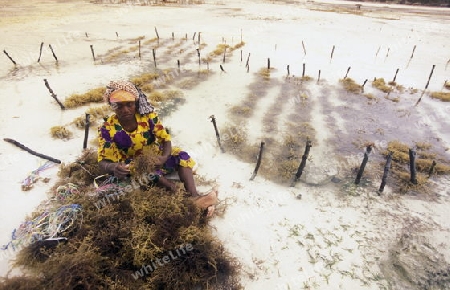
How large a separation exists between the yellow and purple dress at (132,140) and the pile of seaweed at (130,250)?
1.26ft

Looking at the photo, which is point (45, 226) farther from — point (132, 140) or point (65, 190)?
point (132, 140)

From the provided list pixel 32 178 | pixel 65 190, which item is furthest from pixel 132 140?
pixel 32 178

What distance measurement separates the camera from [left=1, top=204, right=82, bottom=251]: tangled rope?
2785 mm

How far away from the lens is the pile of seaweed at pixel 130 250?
2338 mm

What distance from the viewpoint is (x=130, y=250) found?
8.70 ft

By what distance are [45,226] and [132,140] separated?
1.26m

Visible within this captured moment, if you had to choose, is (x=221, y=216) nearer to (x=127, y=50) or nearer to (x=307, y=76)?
(x=307, y=76)

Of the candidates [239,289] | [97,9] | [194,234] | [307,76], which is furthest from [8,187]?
[97,9]

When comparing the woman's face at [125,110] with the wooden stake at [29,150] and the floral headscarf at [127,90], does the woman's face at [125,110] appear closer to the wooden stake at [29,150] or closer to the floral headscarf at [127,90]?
the floral headscarf at [127,90]

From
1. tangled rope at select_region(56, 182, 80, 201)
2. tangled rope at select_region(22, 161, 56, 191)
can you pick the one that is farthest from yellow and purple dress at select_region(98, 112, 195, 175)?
tangled rope at select_region(22, 161, 56, 191)

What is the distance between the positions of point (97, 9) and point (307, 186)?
74.8ft

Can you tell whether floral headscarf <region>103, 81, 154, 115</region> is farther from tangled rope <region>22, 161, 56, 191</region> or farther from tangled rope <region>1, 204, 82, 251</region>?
tangled rope <region>22, 161, 56, 191</region>

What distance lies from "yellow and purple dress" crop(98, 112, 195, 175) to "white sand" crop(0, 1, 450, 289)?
0.93m

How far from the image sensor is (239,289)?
2719 mm
